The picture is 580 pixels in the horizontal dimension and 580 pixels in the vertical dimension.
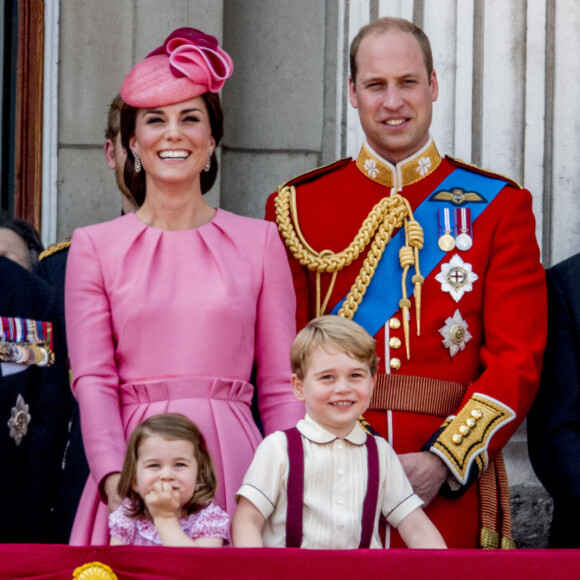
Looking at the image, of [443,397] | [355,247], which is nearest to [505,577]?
[443,397]

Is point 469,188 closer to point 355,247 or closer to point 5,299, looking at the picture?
point 355,247

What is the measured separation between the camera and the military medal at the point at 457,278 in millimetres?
3607

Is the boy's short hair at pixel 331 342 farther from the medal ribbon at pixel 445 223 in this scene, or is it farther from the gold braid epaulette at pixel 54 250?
the gold braid epaulette at pixel 54 250

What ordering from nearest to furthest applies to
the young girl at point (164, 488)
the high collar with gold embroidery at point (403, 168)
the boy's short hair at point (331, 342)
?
the young girl at point (164, 488) < the boy's short hair at point (331, 342) < the high collar with gold embroidery at point (403, 168)

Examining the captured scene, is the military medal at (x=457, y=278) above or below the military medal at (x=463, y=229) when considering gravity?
below

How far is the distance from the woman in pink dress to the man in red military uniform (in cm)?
31

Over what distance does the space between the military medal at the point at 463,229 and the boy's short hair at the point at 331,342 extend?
606 millimetres

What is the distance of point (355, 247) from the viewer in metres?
3.67

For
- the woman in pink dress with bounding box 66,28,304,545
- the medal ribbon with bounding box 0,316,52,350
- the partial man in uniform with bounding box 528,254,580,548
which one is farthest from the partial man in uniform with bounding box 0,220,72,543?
the partial man in uniform with bounding box 528,254,580,548

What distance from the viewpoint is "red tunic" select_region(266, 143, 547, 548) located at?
3459mm

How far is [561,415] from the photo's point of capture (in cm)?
367

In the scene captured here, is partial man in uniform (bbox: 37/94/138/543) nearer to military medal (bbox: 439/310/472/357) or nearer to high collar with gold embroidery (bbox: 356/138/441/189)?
high collar with gold embroidery (bbox: 356/138/441/189)

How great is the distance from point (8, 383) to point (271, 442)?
736 mm

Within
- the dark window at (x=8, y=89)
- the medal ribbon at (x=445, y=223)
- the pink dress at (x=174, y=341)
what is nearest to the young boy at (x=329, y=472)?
the pink dress at (x=174, y=341)
